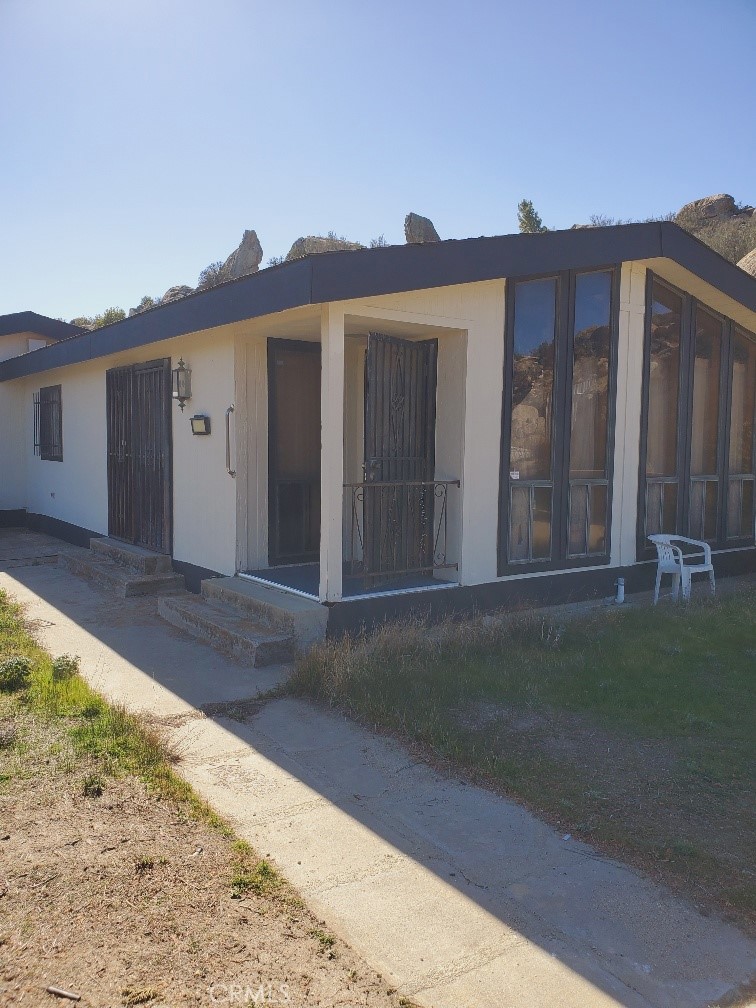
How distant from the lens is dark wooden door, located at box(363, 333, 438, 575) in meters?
6.47

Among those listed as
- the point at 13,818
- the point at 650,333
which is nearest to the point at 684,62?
the point at 650,333

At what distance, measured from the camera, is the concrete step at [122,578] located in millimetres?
8023

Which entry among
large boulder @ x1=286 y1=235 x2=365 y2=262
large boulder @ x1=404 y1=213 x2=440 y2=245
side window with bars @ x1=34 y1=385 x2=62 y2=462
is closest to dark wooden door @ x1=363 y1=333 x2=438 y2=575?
side window with bars @ x1=34 y1=385 x2=62 y2=462

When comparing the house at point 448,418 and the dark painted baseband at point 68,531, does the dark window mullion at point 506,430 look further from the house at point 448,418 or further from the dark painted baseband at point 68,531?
the dark painted baseband at point 68,531

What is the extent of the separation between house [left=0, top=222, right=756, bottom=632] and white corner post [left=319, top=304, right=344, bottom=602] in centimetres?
1

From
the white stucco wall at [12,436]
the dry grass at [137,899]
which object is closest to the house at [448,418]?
the dry grass at [137,899]

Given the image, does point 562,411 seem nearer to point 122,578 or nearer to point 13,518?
point 122,578

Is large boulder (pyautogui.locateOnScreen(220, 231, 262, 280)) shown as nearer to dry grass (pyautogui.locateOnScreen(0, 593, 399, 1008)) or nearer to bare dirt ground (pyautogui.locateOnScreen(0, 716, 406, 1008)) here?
dry grass (pyautogui.locateOnScreen(0, 593, 399, 1008))

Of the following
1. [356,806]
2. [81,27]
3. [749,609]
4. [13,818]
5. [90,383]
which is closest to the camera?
[13,818]

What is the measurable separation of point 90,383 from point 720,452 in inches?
318

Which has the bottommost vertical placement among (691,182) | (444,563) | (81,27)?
(444,563)

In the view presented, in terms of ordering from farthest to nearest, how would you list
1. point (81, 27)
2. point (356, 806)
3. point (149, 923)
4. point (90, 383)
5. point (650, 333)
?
point (90, 383) < point (650, 333) < point (81, 27) < point (356, 806) < point (149, 923)

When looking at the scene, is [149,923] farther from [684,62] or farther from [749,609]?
[684,62]

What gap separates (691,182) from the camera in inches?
1048
